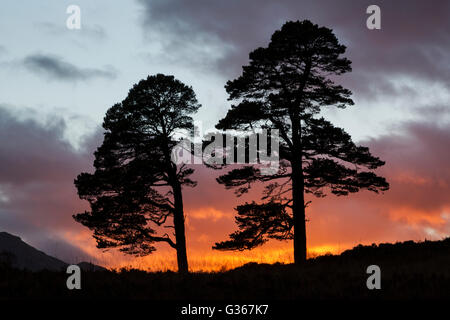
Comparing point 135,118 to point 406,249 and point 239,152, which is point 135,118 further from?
point 406,249

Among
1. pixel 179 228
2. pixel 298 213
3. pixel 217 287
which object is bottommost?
pixel 217 287

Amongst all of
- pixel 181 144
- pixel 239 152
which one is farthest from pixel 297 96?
pixel 181 144

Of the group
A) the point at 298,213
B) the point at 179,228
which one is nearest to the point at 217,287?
the point at 298,213

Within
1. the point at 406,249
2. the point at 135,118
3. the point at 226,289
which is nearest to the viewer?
the point at 226,289

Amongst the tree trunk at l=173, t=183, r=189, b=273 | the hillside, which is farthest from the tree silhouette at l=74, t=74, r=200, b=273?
the hillside

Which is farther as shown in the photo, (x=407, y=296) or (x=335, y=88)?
(x=335, y=88)

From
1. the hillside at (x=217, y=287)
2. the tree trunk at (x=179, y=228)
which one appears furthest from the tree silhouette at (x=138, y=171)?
the hillside at (x=217, y=287)

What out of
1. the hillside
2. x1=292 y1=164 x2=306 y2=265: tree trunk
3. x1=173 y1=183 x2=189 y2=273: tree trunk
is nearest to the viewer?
the hillside

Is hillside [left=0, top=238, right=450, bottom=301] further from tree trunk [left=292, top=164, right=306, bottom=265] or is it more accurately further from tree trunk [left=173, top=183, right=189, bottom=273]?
tree trunk [left=173, top=183, right=189, bottom=273]

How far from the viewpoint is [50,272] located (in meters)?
14.8

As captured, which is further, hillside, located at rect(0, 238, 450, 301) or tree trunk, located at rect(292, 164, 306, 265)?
tree trunk, located at rect(292, 164, 306, 265)

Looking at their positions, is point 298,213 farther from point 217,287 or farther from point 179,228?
point 217,287

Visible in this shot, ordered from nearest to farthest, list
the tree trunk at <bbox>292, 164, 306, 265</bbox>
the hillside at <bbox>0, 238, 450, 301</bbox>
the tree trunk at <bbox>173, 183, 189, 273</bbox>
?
the hillside at <bbox>0, 238, 450, 301</bbox>
the tree trunk at <bbox>292, 164, 306, 265</bbox>
the tree trunk at <bbox>173, 183, 189, 273</bbox>
